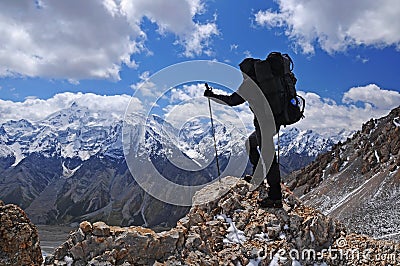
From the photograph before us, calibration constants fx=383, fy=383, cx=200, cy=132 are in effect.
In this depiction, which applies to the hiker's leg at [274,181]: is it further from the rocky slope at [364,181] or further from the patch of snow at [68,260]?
the rocky slope at [364,181]

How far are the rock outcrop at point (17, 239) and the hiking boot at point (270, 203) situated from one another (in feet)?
20.8

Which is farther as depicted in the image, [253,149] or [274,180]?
[253,149]

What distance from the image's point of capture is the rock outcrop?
9.38m

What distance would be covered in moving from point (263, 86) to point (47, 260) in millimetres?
7112

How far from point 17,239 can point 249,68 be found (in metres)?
7.81

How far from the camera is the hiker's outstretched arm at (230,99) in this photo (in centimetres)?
1156

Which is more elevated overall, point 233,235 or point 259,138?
point 259,138

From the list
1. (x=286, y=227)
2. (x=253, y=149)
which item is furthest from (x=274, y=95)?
(x=286, y=227)

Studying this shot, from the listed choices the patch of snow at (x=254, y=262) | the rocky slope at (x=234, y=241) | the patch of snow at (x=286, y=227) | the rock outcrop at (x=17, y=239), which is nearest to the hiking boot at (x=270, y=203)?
the rocky slope at (x=234, y=241)

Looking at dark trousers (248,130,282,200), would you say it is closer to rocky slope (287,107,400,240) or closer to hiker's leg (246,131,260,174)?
hiker's leg (246,131,260,174)

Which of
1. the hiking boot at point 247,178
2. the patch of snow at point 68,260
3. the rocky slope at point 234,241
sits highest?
the hiking boot at point 247,178

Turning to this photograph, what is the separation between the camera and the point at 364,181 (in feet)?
225

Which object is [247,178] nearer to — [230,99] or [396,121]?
[230,99]

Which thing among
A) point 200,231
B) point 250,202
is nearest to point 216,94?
point 250,202
